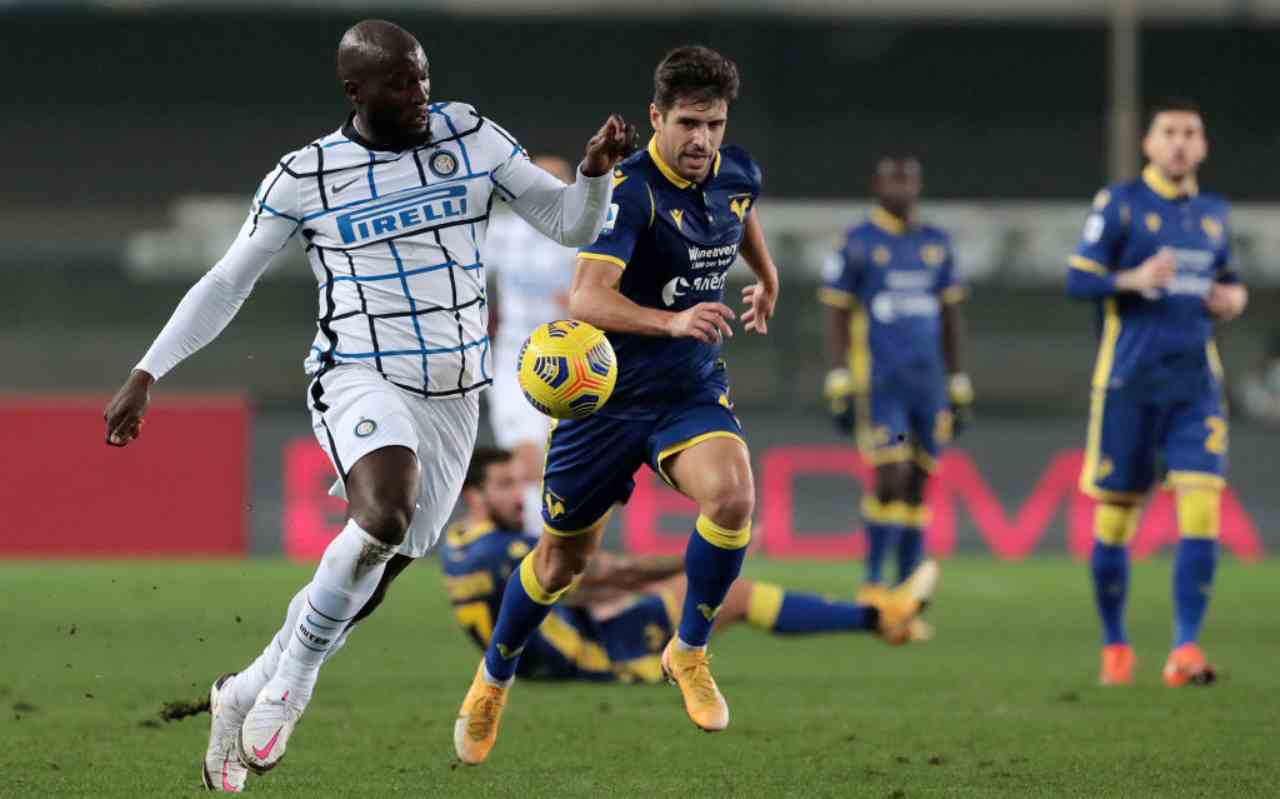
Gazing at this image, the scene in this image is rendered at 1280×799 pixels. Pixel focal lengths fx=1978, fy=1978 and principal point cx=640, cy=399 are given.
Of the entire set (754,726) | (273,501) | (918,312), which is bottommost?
(273,501)

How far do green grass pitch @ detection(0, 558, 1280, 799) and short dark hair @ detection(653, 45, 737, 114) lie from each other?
2029 mm

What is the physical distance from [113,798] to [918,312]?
7.31 metres

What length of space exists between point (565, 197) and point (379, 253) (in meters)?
0.57

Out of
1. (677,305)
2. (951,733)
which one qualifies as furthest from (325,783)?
(951,733)

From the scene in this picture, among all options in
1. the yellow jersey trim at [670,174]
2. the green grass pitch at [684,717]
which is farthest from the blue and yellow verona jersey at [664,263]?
the green grass pitch at [684,717]

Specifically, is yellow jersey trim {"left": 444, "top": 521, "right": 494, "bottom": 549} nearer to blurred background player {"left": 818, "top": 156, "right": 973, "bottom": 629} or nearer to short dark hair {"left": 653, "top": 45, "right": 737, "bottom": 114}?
short dark hair {"left": 653, "top": 45, "right": 737, "bottom": 114}

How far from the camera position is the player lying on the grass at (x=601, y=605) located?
8.03m

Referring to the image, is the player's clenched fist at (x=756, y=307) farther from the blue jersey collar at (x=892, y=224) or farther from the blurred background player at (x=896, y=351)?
the blue jersey collar at (x=892, y=224)

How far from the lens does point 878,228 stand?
1191 cm

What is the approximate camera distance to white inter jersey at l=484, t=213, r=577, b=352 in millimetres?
10172

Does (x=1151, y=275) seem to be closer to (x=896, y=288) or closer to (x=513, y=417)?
(x=513, y=417)

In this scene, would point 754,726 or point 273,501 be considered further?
point 273,501

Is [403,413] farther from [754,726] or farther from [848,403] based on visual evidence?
[848,403]

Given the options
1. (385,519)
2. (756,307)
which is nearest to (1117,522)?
(756,307)
